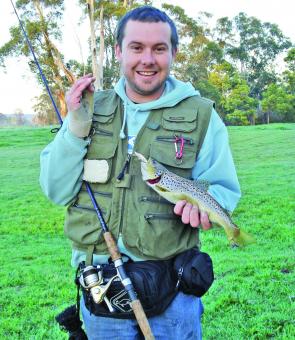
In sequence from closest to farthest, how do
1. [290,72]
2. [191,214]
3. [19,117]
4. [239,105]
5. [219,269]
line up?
[191,214], [219,269], [239,105], [290,72], [19,117]

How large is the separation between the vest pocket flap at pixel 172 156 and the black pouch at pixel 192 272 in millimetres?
407

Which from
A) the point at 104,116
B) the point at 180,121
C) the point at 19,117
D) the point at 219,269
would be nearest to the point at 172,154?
the point at 180,121

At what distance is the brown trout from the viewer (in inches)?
88.4

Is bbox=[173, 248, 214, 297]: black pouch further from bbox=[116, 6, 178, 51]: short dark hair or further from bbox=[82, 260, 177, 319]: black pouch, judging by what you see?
bbox=[116, 6, 178, 51]: short dark hair

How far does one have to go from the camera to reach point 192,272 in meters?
2.32

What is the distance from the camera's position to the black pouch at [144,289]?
2295mm

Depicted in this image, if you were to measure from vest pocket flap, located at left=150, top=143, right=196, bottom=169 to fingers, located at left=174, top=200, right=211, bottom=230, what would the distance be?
0.24 meters

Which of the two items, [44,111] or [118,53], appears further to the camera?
[44,111]

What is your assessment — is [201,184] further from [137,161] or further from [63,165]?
[63,165]

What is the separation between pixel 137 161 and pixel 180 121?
278 mm

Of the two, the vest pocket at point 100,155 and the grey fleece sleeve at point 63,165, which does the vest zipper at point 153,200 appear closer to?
the vest pocket at point 100,155

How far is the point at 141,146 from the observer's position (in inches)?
95.6

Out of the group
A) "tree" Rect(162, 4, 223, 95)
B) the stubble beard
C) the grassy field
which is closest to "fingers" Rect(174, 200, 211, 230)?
the stubble beard

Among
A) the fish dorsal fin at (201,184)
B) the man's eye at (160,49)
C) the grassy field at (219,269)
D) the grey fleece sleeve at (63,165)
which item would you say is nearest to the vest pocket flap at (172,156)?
the fish dorsal fin at (201,184)
